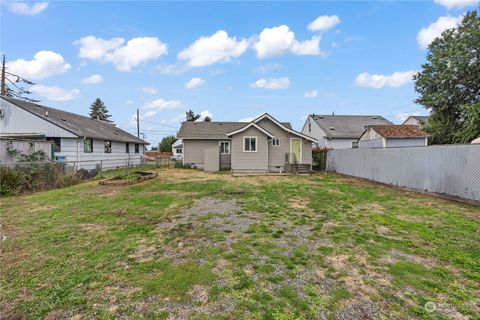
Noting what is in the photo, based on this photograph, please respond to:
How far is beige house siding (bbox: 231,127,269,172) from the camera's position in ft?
61.6

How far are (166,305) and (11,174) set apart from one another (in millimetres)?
10823

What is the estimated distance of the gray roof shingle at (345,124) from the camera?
2750 centimetres

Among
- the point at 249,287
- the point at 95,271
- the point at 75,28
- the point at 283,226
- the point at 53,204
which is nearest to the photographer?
the point at 249,287

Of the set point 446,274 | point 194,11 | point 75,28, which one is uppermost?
point 194,11

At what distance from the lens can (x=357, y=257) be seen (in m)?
4.21

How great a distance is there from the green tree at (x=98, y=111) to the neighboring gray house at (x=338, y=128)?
159ft

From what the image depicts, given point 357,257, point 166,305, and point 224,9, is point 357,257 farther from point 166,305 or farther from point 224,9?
point 224,9

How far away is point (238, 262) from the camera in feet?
13.1

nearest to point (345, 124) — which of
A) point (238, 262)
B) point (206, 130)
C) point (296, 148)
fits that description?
point (296, 148)

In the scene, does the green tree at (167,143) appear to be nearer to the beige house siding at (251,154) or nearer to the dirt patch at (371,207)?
the beige house siding at (251,154)

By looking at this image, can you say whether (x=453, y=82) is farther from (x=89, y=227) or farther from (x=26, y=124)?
(x=26, y=124)

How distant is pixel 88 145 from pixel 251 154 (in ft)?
40.2

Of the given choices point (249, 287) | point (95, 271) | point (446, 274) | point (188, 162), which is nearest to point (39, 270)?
point (95, 271)

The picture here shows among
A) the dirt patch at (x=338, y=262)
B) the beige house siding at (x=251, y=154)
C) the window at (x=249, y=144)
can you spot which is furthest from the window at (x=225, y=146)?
the dirt patch at (x=338, y=262)
